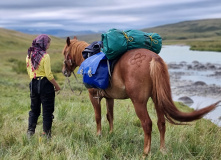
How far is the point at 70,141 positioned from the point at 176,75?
20.3m

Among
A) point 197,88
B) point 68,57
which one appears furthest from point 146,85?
point 197,88

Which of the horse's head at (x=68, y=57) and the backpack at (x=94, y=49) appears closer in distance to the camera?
the backpack at (x=94, y=49)

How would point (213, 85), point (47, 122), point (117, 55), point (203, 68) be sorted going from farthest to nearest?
1. point (203, 68)
2. point (213, 85)
3. point (47, 122)
4. point (117, 55)

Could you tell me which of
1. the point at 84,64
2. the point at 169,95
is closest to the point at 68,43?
the point at 84,64

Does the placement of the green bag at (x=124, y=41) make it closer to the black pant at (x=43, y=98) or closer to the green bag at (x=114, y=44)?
the green bag at (x=114, y=44)

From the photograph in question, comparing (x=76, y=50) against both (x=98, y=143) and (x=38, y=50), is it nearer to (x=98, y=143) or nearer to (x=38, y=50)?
(x=38, y=50)

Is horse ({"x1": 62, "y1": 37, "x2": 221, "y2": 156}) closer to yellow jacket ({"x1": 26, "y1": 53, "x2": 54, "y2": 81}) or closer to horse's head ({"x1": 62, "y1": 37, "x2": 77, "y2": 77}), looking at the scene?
yellow jacket ({"x1": 26, "y1": 53, "x2": 54, "y2": 81})

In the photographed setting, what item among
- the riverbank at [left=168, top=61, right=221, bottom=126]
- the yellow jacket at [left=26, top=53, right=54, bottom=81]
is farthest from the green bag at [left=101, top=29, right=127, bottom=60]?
the riverbank at [left=168, top=61, right=221, bottom=126]

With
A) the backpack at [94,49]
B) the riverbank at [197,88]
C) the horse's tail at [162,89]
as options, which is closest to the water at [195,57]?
the riverbank at [197,88]

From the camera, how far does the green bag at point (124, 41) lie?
4.36 meters

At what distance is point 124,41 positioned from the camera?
4.43m

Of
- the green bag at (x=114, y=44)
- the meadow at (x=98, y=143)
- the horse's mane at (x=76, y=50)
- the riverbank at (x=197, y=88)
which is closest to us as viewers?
the meadow at (x=98, y=143)

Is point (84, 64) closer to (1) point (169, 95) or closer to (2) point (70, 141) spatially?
(2) point (70, 141)

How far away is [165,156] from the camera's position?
4121 millimetres
